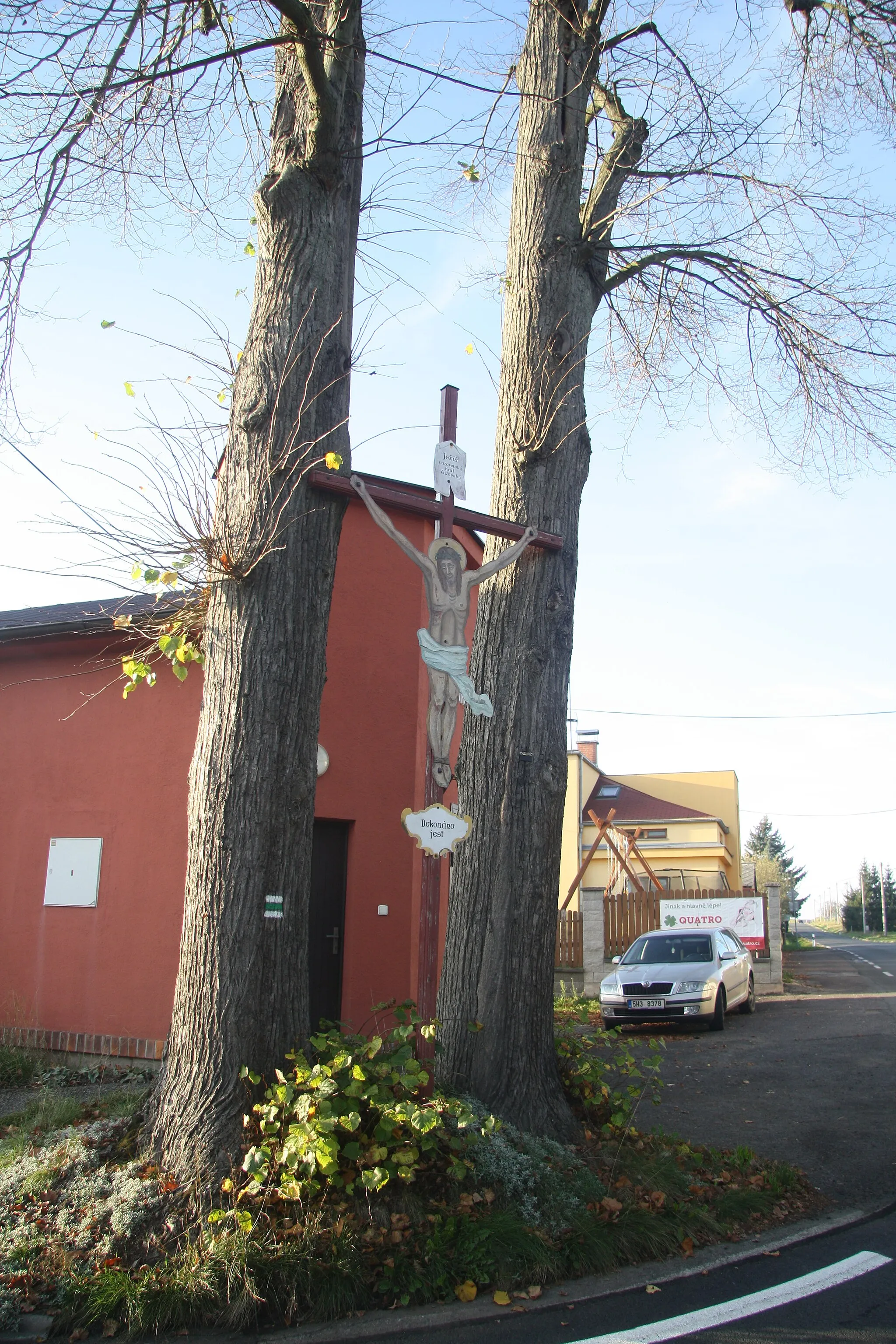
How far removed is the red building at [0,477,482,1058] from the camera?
9.12m

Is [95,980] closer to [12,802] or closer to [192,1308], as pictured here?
[12,802]

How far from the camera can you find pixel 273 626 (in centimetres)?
557

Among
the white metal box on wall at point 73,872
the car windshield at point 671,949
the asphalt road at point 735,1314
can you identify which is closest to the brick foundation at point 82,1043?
the white metal box on wall at point 73,872

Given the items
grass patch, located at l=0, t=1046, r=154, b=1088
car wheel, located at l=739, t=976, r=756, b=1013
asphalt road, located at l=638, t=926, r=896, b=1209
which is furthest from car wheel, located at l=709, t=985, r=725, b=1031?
grass patch, located at l=0, t=1046, r=154, b=1088

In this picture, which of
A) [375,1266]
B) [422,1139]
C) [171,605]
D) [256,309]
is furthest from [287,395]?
[375,1266]

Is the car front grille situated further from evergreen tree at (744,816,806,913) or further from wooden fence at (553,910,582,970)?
evergreen tree at (744,816,806,913)

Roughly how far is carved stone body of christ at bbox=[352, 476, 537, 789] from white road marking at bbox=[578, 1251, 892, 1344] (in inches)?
105

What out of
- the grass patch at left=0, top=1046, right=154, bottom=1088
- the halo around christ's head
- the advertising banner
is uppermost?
the halo around christ's head

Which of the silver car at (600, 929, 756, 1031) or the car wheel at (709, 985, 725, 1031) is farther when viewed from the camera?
the car wheel at (709, 985, 725, 1031)

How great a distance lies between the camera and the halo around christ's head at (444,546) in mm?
5930

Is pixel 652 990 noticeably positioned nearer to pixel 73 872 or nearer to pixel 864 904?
pixel 73 872

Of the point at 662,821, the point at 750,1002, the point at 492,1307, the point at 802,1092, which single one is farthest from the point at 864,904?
the point at 492,1307

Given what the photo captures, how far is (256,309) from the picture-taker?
240 inches

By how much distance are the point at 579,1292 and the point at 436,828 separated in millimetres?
2255
